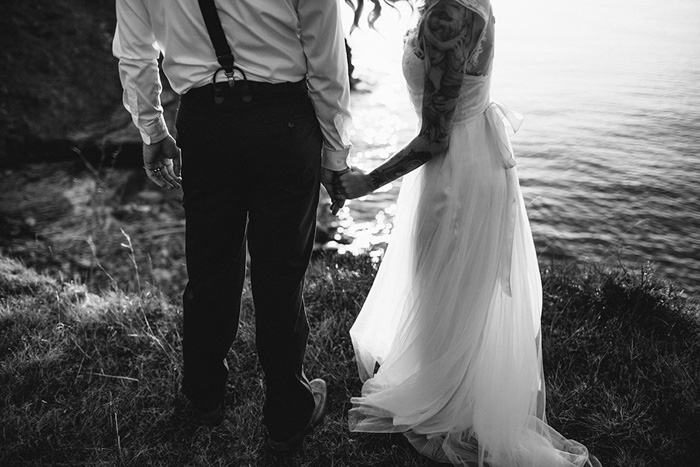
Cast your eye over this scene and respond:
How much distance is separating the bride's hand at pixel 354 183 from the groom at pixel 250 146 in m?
0.06

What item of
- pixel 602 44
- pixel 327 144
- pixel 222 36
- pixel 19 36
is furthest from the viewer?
pixel 602 44

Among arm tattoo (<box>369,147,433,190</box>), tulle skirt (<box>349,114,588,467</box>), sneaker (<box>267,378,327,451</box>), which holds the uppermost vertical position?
arm tattoo (<box>369,147,433,190</box>)

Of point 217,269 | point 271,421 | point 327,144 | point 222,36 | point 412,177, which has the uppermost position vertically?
point 222,36

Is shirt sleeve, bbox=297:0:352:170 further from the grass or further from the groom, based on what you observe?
the grass

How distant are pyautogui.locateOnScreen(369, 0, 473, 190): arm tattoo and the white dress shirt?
28 cm

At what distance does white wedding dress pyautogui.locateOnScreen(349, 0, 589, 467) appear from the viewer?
203 cm

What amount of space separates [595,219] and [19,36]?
8.75 m

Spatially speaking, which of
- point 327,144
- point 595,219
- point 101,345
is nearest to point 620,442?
point 327,144

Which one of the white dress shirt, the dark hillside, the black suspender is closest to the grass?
the white dress shirt

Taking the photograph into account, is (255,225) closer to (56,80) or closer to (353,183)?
(353,183)

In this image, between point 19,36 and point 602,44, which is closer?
point 19,36

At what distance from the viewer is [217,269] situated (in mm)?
2045

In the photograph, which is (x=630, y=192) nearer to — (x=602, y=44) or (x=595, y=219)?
(x=595, y=219)

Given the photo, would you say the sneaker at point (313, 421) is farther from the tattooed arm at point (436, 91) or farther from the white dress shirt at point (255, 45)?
the white dress shirt at point (255, 45)
